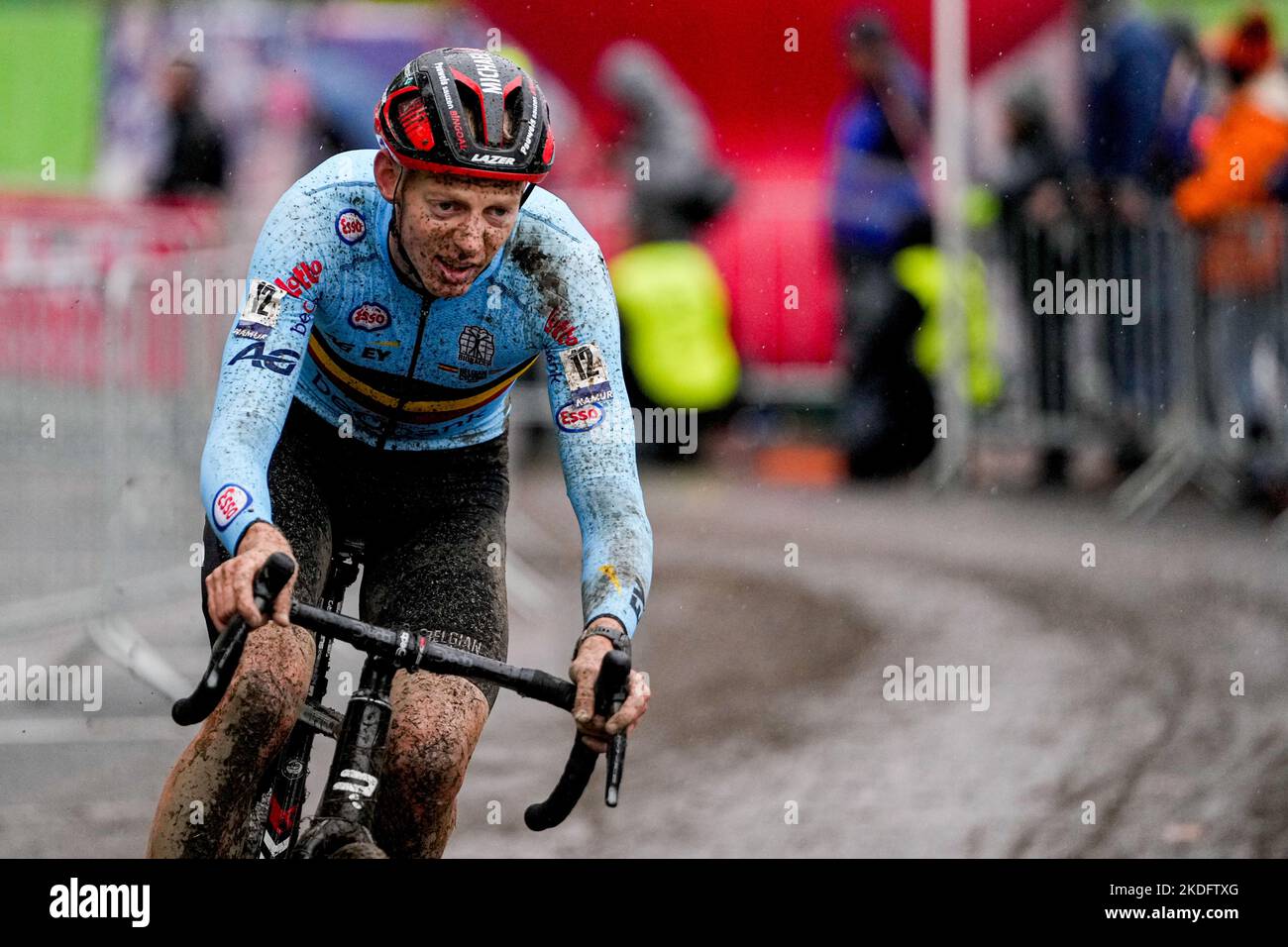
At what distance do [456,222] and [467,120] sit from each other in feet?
0.68

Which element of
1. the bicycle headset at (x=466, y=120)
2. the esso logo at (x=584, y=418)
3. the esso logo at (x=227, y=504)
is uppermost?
the bicycle headset at (x=466, y=120)

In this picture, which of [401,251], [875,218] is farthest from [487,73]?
[875,218]

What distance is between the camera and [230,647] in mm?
3721

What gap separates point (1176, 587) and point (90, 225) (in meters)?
6.14

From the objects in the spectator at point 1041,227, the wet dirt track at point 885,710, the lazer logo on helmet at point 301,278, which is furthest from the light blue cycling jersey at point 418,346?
the spectator at point 1041,227

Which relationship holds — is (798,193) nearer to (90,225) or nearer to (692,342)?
A: (692,342)

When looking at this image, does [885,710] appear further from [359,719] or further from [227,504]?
[227,504]

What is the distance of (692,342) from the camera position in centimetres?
1525

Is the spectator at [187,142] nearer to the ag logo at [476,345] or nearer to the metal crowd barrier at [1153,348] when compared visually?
the metal crowd barrier at [1153,348]

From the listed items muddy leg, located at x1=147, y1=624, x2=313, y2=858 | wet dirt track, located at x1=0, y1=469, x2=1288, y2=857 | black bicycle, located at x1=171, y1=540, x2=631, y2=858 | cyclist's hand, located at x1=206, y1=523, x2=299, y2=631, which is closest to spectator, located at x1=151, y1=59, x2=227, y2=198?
wet dirt track, located at x1=0, y1=469, x2=1288, y2=857

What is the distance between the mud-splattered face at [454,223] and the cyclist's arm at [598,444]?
347mm

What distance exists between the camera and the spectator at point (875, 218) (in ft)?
44.7

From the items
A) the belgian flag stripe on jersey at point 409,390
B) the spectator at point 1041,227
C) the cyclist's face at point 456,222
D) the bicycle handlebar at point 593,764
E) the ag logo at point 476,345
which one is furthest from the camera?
the spectator at point 1041,227

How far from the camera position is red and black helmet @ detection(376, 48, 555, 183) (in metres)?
4.13
